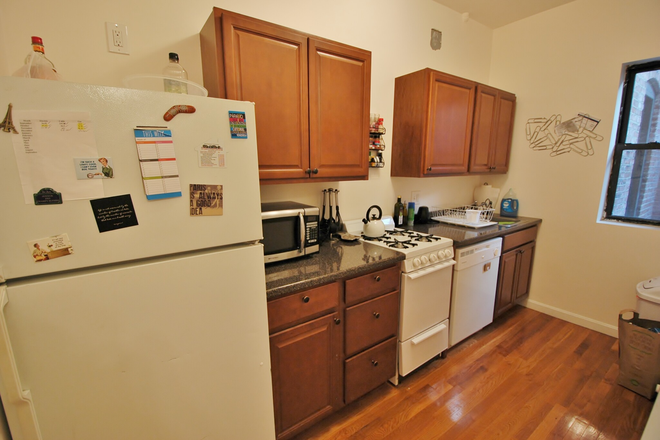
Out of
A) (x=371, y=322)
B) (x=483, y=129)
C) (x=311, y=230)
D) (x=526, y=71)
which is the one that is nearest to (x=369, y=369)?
(x=371, y=322)

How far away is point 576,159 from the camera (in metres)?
2.59

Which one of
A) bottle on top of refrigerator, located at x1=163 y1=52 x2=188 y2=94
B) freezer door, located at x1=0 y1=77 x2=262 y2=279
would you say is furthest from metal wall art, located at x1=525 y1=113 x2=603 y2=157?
bottle on top of refrigerator, located at x1=163 y1=52 x2=188 y2=94

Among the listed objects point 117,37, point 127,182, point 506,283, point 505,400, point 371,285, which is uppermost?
point 117,37

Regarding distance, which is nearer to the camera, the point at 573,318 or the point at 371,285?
the point at 371,285

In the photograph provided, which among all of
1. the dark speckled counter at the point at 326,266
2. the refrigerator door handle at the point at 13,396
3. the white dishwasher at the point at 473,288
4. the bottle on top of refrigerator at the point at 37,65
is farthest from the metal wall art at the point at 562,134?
the refrigerator door handle at the point at 13,396

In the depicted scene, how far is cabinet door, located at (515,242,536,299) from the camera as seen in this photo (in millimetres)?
2742

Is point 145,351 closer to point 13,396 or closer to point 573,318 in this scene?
point 13,396

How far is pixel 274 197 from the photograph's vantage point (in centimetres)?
183

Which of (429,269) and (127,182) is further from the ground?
(127,182)

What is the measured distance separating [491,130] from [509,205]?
0.86 meters

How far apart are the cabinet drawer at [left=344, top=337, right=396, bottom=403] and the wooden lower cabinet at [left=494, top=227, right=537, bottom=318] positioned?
1339mm

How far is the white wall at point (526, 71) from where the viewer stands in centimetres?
145

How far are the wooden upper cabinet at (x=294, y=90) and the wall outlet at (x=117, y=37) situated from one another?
0.34 meters

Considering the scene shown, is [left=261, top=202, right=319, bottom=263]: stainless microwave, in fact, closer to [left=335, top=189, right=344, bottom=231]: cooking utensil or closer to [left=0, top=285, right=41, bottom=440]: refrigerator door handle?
[left=335, top=189, right=344, bottom=231]: cooking utensil
